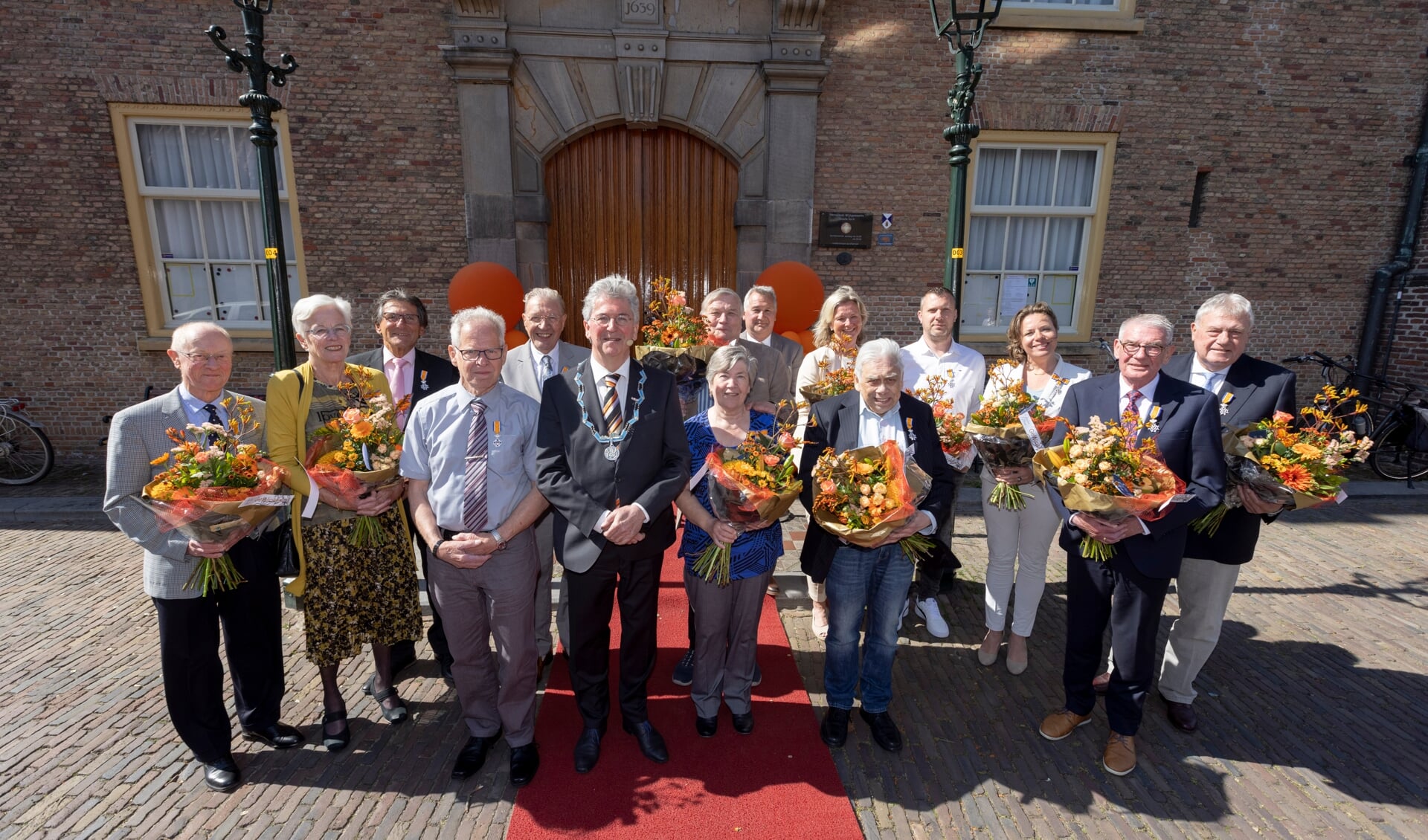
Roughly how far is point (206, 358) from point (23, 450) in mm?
8036

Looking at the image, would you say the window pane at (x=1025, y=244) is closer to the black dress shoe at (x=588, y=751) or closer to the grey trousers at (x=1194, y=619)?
the grey trousers at (x=1194, y=619)

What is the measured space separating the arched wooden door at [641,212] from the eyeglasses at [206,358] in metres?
5.70

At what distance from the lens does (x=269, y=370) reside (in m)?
8.34

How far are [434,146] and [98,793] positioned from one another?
6900 millimetres

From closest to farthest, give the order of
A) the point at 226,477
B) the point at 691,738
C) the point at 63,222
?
the point at 226,477, the point at 691,738, the point at 63,222

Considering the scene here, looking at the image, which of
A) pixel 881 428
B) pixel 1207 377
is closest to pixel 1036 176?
pixel 1207 377

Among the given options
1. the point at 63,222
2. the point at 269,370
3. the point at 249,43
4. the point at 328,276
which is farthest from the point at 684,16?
the point at 63,222

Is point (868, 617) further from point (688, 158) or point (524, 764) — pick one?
point (688, 158)

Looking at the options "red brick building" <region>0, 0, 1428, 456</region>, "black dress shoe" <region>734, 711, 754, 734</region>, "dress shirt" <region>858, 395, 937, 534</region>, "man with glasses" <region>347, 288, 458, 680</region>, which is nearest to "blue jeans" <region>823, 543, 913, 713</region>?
"dress shirt" <region>858, 395, 937, 534</region>

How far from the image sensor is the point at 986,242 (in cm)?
888

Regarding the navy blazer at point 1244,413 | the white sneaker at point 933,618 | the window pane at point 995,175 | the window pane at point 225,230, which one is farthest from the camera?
the window pane at point 995,175

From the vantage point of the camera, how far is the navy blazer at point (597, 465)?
9.45 feet

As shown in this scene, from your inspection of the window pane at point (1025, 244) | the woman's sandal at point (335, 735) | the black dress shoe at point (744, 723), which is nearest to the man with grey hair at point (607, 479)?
the black dress shoe at point (744, 723)

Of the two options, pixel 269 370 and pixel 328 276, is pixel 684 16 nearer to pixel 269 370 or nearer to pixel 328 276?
pixel 328 276
